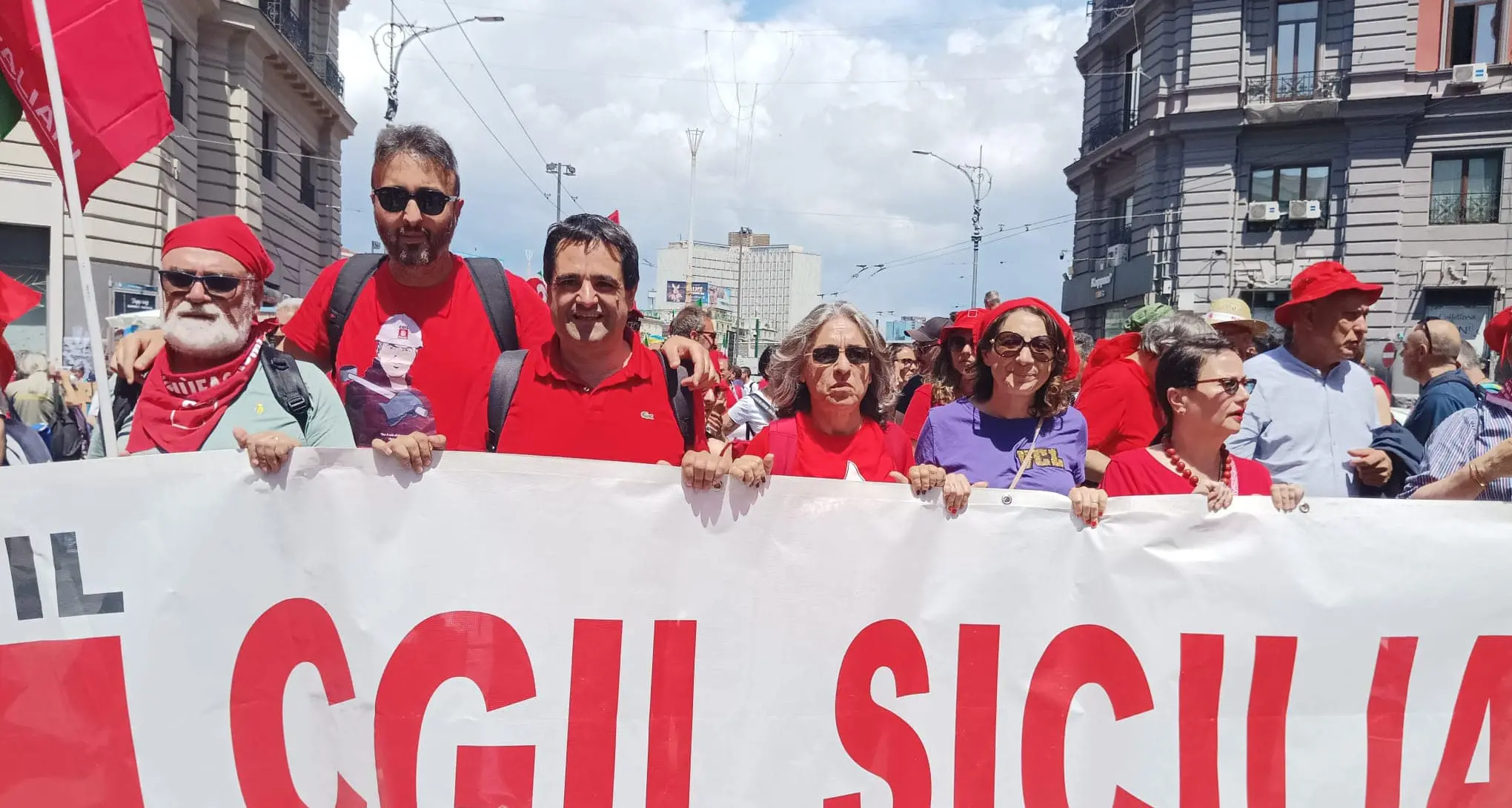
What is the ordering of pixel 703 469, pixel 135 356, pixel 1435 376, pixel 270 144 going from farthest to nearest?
pixel 270 144 < pixel 1435 376 < pixel 135 356 < pixel 703 469

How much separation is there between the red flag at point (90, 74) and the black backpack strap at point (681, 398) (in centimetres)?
158

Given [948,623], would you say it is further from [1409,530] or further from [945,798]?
[1409,530]

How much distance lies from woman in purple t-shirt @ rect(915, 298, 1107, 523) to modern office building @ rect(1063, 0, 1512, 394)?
22761 millimetres

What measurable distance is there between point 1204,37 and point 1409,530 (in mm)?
26473

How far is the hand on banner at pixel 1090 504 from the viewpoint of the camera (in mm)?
2365

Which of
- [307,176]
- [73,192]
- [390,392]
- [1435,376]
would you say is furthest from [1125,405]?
[307,176]

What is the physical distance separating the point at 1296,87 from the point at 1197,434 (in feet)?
85.5

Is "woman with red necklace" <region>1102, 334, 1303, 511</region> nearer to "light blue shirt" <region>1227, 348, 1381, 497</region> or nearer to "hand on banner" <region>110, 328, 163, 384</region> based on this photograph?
"light blue shirt" <region>1227, 348, 1381, 497</region>

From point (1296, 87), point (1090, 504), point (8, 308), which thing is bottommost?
point (1090, 504)

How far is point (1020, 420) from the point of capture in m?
2.97

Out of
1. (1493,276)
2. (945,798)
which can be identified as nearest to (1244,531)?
(945,798)

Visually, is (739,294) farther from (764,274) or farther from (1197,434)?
(764,274)

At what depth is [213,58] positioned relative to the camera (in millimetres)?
20281

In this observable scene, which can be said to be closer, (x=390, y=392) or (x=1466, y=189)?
(x=390, y=392)
